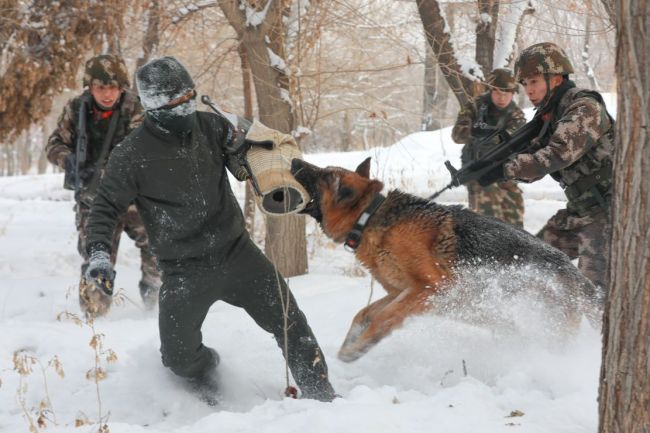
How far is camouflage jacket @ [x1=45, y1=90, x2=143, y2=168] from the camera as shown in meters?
5.57

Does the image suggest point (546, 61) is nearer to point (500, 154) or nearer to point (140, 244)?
point (500, 154)

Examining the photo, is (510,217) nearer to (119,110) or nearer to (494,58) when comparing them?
→ (494,58)

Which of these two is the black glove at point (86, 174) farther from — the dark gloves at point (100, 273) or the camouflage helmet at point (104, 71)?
the dark gloves at point (100, 273)

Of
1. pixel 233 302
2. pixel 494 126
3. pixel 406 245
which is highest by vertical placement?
pixel 494 126

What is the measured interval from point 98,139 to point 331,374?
3160mm

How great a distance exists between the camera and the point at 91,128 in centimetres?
561

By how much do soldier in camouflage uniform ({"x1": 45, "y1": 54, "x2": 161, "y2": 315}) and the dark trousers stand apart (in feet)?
7.08

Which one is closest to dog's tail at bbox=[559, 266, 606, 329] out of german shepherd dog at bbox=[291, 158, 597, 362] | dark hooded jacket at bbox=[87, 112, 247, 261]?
german shepherd dog at bbox=[291, 158, 597, 362]

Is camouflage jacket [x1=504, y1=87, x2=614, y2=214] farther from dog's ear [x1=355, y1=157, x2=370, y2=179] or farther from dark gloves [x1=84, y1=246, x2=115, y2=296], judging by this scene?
dark gloves [x1=84, y1=246, x2=115, y2=296]

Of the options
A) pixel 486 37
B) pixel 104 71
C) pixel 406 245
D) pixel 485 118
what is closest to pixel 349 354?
pixel 406 245

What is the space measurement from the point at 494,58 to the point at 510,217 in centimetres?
197

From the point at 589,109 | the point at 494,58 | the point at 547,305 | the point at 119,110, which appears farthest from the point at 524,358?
the point at 494,58

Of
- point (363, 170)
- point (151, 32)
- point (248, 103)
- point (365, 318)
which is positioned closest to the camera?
point (365, 318)

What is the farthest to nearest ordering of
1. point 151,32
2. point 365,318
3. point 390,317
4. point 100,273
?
point 151,32 < point 365,318 < point 390,317 < point 100,273
